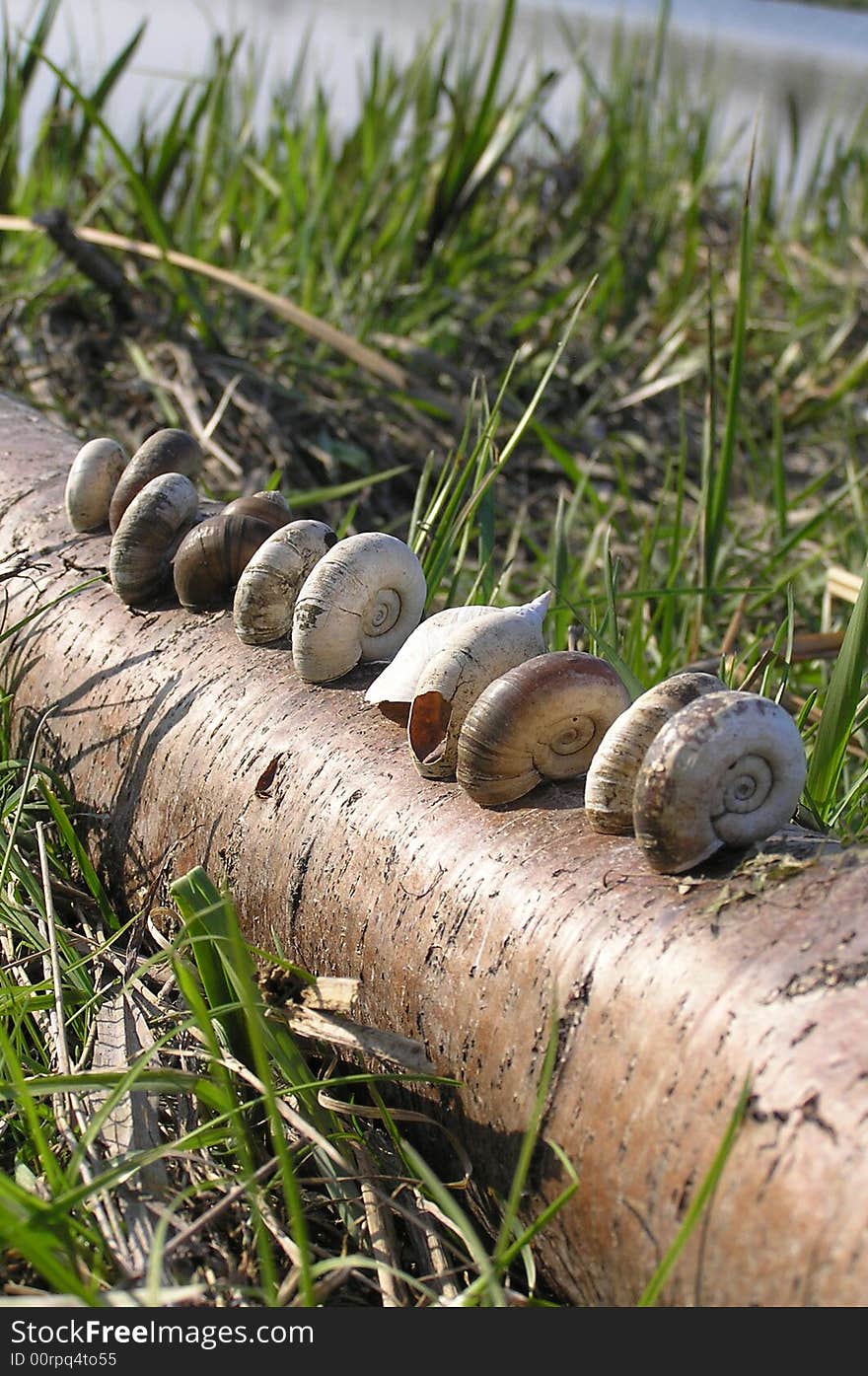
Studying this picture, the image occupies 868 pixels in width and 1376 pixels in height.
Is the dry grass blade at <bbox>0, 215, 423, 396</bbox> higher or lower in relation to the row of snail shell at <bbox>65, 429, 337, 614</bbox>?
higher

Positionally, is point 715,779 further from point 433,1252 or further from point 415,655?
point 433,1252

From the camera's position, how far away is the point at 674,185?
527 cm

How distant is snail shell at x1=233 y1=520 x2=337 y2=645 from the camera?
1.68 m

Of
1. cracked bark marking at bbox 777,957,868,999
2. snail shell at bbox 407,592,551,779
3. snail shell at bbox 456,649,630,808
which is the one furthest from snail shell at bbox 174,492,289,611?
cracked bark marking at bbox 777,957,868,999

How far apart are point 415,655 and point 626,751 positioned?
330mm

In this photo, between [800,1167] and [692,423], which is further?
[692,423]

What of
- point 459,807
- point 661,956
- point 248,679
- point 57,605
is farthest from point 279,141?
point 661,956

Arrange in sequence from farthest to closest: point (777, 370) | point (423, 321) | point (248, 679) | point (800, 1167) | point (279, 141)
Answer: point (279, 141), point (777, 370), point (423, 321), point (248, 679), point (800, 1167)

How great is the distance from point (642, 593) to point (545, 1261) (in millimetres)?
1046

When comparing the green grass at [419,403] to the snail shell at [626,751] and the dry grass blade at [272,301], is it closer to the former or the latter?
the dry grass blade at [272,301]

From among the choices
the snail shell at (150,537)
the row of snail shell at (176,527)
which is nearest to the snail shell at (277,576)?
the row of snail shell at (176,527)

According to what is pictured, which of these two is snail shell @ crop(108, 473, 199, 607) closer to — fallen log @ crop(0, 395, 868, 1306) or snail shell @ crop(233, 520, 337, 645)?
fallen log @ crop(0, 395, 868, 1306)

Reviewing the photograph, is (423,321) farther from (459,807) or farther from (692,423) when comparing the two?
(459,807)

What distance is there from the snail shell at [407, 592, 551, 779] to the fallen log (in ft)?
0.13
